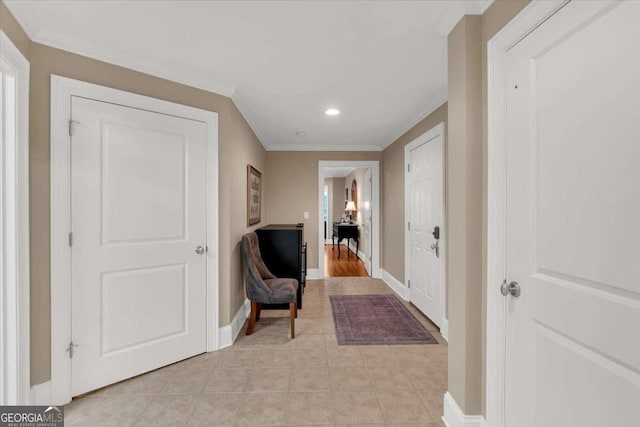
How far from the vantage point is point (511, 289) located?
1280 millimetres

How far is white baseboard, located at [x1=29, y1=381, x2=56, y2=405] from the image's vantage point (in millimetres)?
1713

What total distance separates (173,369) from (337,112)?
287cm

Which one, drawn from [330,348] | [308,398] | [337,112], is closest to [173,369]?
[308,398]

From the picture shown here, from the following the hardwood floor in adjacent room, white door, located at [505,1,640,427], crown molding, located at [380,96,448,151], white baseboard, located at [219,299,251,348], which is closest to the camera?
white door, located at [505,1,640,427]

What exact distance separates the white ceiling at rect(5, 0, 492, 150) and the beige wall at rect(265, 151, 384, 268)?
6.66 feet

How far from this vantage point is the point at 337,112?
127 inches

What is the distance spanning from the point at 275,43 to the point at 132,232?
1658mm

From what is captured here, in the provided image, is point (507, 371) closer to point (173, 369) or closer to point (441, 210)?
point (441, 210)

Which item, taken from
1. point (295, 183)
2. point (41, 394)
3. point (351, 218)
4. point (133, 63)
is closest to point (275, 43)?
point (133, 63)

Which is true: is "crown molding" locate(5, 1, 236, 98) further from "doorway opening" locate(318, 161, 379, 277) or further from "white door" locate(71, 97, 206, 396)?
"doorway opening" locate(318, 161, 379, 277)

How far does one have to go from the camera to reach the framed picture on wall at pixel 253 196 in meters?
Result: 3.43

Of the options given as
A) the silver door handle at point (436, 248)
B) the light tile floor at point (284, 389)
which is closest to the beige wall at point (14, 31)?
the light tile floor at point (284, 389)

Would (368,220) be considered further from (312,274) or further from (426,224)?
(426,224)

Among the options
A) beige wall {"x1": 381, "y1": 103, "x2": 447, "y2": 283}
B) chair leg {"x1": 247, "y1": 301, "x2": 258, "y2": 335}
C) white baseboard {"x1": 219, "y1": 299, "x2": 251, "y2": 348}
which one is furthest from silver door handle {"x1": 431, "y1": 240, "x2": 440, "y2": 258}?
white baseboard {"x1": 219, "y1": 299, "x2": 251, "y2": 348}
